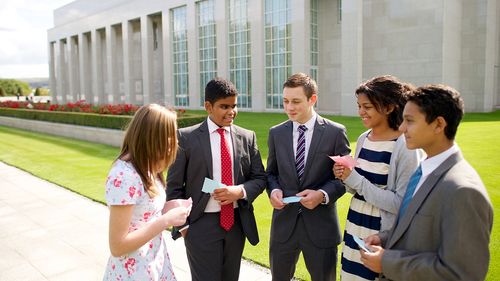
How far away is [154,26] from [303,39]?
798 inches

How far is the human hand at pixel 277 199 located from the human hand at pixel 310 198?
0.15m

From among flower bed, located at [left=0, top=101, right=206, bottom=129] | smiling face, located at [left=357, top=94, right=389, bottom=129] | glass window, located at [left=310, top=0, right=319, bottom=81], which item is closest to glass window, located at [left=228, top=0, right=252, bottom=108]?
glass window, located at [left=310, top=0, right=319, bottom=81]

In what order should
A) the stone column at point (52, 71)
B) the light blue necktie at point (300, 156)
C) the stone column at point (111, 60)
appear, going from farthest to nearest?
the stone column at point (52, 71)
the stone column at point (111, 60)
the light blue necktie at point (300, 156)

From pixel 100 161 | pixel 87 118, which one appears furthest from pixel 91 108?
pixel 100 161

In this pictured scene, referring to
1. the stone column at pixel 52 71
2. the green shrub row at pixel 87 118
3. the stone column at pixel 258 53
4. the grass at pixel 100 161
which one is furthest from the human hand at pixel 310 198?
the stone column at pixel 52 71

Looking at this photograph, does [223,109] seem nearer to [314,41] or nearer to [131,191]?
[131,191]

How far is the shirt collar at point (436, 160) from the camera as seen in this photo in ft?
6.69

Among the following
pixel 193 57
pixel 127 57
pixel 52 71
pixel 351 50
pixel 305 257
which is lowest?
pixel 305 257

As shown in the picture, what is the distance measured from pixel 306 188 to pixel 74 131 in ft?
54.5

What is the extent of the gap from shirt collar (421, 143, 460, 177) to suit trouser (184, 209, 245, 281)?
1737 mm

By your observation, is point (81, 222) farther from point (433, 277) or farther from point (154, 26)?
point (154, 26)

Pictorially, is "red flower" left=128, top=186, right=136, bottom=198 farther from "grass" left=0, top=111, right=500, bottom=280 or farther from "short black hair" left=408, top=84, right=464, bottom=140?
"grass" left=0, top=111, right=500, bottom=280

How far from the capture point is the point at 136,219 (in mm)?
2404

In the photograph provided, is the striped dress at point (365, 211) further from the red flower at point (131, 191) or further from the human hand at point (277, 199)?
the red flower at point (131, 191)
